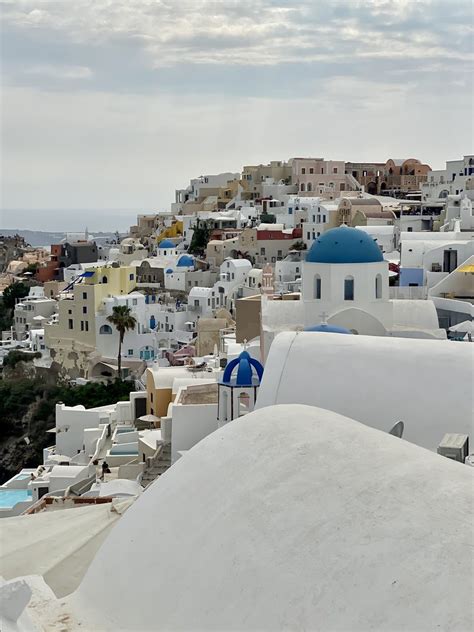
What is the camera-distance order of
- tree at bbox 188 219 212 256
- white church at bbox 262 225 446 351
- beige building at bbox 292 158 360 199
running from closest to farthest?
white church at bbox 262 225 446 351
tree at bbox 188 219 212 256
beige building at bbox 292 158 360 199

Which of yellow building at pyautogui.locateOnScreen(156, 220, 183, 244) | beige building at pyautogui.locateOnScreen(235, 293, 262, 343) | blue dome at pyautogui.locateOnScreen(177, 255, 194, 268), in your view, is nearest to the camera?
beige building at pyautogui.locateOnScreen(235, 293, 262, 343)

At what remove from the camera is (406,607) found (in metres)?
5.24

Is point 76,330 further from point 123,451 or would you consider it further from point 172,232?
point 172,232

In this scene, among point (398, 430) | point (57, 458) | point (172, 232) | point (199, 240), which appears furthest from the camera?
point (172, 232)

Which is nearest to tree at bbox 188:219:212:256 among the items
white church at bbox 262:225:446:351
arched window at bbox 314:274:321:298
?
white church at bbox 262:225:446:351

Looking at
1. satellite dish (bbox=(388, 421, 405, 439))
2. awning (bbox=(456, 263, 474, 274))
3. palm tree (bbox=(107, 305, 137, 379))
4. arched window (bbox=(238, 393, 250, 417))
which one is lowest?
palm tree (bbox=(107, 305, 137, 379))

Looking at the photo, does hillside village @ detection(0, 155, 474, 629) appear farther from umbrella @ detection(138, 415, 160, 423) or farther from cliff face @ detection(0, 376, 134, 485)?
cliff face @ detection(0, 376, 134, 485)

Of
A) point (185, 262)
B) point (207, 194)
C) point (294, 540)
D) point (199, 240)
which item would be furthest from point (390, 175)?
point (294, 540)

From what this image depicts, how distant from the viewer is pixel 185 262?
40938 mm

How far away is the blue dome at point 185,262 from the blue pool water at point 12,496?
2201cm

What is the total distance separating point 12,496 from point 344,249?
25.9 feet

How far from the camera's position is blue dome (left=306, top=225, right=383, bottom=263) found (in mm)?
16531

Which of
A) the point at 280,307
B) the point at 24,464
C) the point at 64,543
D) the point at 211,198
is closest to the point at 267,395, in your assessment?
the point at 64,543

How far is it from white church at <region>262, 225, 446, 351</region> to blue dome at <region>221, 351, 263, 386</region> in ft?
4.94
